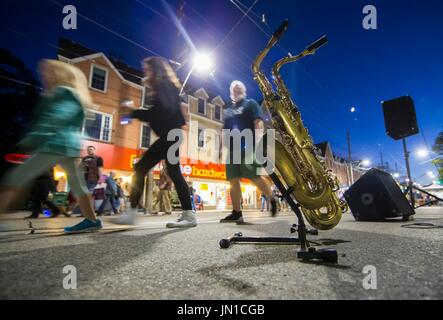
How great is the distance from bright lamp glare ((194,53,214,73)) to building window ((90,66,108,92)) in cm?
613

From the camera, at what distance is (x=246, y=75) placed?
45.3ft

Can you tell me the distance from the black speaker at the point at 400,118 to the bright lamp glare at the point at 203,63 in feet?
26.7

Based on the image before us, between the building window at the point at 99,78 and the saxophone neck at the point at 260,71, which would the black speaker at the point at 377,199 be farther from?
the building window at the point at 99,78

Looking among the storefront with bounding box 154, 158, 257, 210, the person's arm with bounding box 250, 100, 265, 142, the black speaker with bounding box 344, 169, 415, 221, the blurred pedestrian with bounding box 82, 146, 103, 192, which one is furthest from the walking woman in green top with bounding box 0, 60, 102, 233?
the storefront with bounding box 154, 158, 257, 210

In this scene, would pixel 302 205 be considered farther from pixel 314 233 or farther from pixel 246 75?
pixel 246 75

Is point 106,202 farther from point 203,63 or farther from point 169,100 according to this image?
point 203,63

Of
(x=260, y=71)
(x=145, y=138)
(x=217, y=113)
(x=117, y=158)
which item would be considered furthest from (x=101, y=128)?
(x=260, y=71)

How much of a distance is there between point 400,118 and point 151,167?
21.9 ft

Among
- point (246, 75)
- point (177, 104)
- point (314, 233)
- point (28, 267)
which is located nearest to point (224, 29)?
point (246, 75)

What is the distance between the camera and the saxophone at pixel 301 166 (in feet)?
5.57

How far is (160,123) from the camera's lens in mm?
2867

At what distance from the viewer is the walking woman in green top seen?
1.97 meters

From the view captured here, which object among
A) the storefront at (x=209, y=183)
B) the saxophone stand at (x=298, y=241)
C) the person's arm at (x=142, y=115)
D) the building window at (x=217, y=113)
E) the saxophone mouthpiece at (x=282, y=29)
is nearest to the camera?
the saxophone stand at (x=298, y=241)

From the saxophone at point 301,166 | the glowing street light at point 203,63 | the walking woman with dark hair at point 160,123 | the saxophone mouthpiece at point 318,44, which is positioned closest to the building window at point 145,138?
the glowing street light at point 203,63
